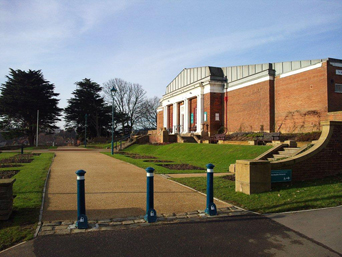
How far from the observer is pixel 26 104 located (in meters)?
52.1

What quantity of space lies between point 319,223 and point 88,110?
61.3 metres

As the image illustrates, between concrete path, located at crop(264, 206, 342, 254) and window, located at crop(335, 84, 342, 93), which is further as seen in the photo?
window, located at crop(335, 84, 342, 93)

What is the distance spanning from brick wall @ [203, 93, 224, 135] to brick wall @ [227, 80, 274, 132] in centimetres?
156

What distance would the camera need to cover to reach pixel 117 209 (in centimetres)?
649

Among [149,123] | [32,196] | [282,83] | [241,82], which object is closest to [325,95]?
[282,83]

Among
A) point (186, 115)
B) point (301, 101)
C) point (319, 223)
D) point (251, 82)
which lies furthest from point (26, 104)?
point (319, 223)

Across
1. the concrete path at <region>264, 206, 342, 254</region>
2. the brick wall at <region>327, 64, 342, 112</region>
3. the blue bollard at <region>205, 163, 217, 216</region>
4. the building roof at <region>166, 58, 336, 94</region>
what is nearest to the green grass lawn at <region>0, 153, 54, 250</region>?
the blue bollard at <region>205, 163, 217, 216</region>

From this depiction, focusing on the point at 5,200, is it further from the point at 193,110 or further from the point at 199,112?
the point at 193,110

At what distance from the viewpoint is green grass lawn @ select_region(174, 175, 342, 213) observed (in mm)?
6625

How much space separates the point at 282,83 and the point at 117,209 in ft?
87.2

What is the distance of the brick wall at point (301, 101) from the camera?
78.1 feet

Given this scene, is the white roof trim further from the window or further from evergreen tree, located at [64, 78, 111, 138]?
evergreen tree, located at [64, 78, 111, 138]

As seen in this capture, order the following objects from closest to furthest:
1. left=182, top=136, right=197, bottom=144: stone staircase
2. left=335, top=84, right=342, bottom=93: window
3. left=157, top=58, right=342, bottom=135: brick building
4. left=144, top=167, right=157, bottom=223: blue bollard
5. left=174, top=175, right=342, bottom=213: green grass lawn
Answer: left=144, top=167, right=157, bottom=223: blue bollard, left=174, top=175, right=342, bottom=213: green grass lawn, left=335, top=84, right=342, bottom=93: window, left=157, top=58, right=342, bottom=135: brick building, left=182, top=136, right=197, bottom=144: stone staircase

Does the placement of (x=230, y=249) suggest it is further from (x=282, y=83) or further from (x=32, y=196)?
(x=282, y=83)
